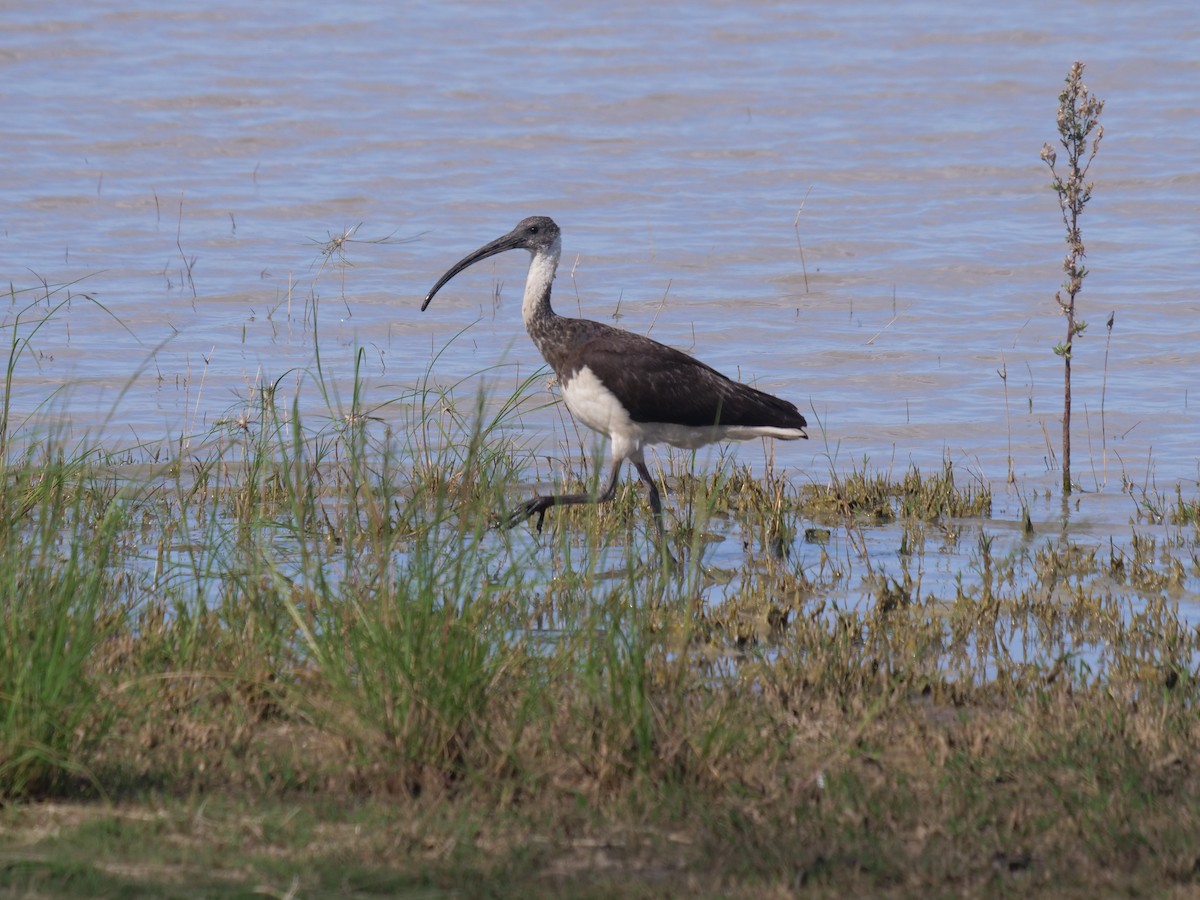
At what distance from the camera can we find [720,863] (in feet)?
14.0

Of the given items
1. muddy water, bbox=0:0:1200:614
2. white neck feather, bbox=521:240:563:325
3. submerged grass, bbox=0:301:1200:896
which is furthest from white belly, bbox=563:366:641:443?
submerged grass, bbox=0:301:1200:896

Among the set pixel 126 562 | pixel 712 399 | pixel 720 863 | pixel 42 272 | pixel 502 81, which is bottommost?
pixel 720 863

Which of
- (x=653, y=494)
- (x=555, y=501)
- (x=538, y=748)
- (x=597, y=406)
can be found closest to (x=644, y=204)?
(x=597, y=406)

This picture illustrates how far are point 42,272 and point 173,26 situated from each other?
13765 mm

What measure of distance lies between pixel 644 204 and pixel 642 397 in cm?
1050

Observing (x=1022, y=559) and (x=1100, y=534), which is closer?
(x=1022, y=559)

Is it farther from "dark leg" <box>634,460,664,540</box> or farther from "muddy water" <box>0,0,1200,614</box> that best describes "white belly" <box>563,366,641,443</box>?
"muddy water" <box>0,0,1200,614</box>

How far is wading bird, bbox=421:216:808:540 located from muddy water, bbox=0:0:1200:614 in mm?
980

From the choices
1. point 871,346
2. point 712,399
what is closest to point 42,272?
point 871,346

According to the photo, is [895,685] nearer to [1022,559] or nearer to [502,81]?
[1022,559]

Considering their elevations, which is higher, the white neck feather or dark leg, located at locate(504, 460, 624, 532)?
the white neck feather

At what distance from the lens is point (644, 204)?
1897 centimetres

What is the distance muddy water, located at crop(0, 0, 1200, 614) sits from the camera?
41.0 ft

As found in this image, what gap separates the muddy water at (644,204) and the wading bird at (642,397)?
980 millimetres
